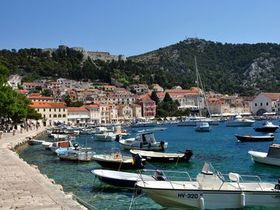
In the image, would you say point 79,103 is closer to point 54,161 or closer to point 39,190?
point 54,161

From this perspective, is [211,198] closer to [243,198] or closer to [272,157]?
[243,198]

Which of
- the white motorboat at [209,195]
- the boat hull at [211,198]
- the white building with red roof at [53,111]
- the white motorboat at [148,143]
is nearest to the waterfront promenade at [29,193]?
the white motorboat at [209,195]

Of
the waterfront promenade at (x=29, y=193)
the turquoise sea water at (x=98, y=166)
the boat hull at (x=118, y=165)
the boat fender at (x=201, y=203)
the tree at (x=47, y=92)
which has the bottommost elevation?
the turquoise sea water at (x=98, y=166)

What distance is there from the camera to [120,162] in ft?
98.7

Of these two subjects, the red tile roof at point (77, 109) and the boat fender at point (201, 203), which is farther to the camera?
the red tile roof at point (77, 109)

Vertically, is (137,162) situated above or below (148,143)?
below

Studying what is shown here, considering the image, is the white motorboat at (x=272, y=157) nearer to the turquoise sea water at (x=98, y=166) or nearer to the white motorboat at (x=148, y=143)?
the turquoise sea water at (x=98, y=166)

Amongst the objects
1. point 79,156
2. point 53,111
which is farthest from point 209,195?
point 53,111

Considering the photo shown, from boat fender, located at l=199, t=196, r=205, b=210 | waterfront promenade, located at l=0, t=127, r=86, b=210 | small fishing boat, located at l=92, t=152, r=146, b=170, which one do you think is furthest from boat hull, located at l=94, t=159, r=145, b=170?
boat fender, located at l=199, t=196, r=205, b=210

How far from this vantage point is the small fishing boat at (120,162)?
2945cm

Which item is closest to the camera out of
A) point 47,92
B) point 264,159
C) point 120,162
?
point 120,162

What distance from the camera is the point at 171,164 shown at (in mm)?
35562

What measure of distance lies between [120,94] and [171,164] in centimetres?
16066

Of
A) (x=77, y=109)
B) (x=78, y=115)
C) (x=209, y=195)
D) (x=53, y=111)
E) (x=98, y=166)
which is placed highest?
(x=77, y=109)
